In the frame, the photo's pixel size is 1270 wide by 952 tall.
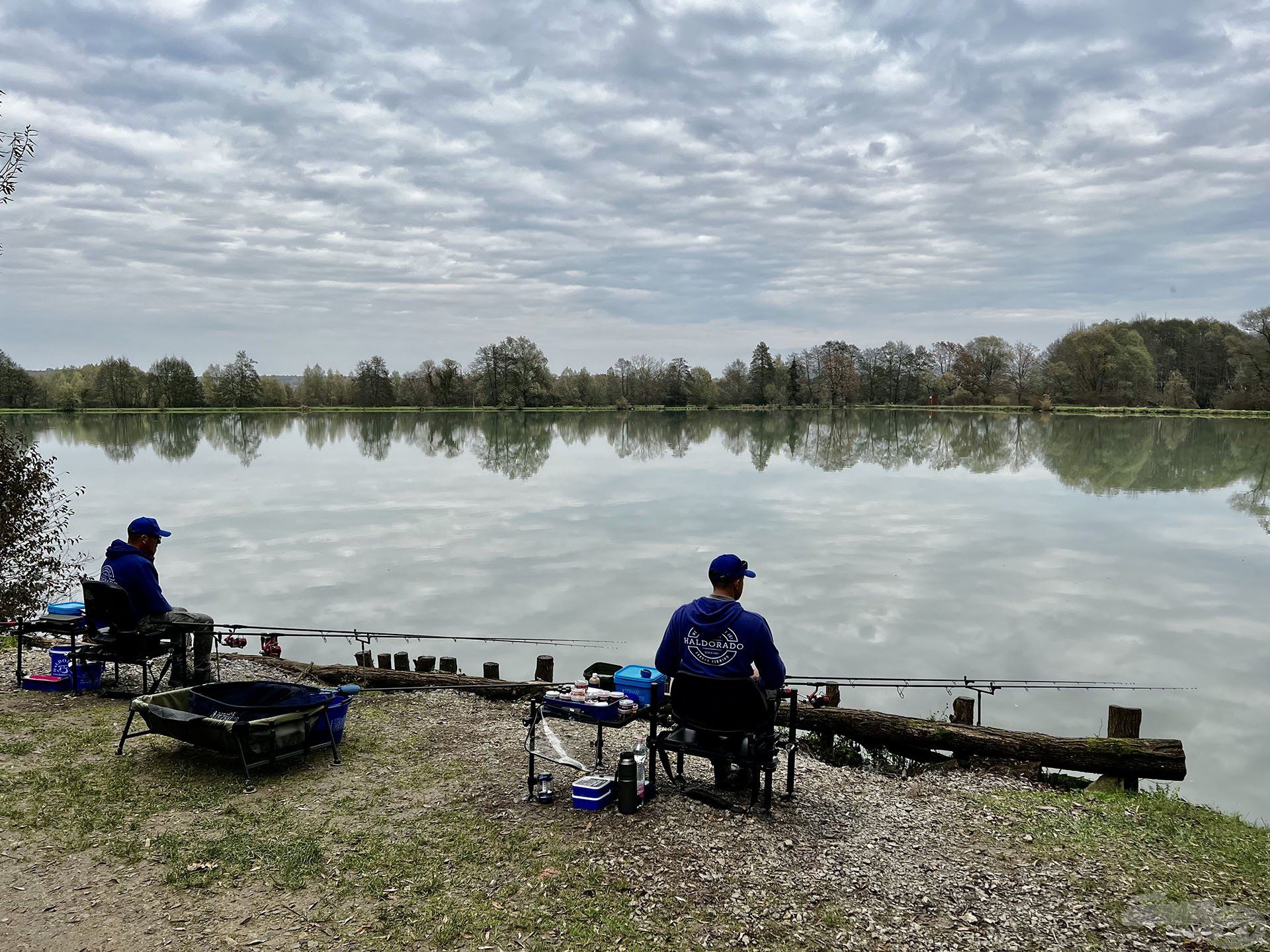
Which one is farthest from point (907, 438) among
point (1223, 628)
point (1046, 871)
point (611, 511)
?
point (1046, 871)

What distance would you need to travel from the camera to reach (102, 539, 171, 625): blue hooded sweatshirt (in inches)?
297

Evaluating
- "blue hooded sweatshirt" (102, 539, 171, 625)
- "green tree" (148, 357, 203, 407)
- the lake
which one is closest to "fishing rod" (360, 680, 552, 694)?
the lake

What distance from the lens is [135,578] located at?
7.55m

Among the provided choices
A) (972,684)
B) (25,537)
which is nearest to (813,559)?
(972,684)

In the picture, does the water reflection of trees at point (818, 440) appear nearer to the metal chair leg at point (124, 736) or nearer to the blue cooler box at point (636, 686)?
the blue cooler box at point (636, 686)

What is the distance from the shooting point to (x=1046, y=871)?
5035mm

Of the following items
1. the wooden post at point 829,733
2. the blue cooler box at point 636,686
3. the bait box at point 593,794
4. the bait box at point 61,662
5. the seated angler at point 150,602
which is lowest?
the wooden post at point 829,733

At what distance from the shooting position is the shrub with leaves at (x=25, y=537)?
12.7m

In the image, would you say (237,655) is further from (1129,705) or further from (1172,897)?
(1129,705)

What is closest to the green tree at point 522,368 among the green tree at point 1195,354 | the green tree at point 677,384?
the green tree at point 677,384

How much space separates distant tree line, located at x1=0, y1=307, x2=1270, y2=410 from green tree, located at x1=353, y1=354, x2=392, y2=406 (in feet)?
0.41

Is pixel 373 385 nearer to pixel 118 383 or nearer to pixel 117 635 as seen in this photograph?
pixel 118 383

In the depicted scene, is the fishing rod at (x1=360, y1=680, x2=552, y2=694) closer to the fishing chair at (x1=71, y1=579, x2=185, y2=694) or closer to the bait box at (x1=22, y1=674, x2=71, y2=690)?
the fishing chair at (x1=71, y1=579, x2=185, y2=694)

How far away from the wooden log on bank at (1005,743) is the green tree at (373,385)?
101550 millimetres
